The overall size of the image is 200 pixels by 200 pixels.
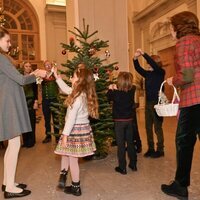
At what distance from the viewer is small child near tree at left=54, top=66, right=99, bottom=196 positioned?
3.02m

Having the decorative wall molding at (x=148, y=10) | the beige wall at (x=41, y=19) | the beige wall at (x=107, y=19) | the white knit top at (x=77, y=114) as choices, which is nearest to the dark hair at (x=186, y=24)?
the white knit top at (x=77, y=114)

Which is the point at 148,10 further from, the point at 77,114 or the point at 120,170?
the point at 77,114

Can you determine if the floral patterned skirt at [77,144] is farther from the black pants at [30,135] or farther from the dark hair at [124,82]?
the black pants at [30,135]

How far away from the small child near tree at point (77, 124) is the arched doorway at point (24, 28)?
1018 centimetres

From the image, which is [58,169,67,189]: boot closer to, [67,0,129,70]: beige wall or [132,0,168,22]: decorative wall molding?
[67,0,129,70]: beige wall

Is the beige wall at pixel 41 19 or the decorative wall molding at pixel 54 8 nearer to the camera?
the decorative wall molding at pixel 54 8

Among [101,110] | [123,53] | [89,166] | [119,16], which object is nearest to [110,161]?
[89,166]

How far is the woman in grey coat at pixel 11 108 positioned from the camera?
295cm

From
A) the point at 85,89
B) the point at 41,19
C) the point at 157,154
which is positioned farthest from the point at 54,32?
the point at 85,89

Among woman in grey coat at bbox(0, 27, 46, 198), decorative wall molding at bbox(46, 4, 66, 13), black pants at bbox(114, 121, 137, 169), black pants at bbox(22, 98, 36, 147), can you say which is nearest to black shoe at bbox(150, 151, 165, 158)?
black pants at bbox(114, 121, 137, 169)

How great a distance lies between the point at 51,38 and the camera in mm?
12898

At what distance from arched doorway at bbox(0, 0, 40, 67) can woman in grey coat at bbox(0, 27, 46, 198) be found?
1004 centimetres

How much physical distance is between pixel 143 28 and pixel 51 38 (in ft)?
13.8

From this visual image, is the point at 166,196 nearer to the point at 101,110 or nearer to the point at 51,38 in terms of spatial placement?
the point at 101,110
